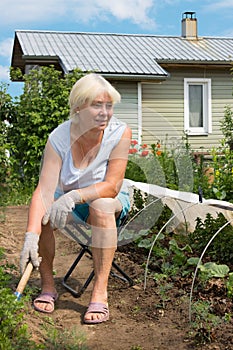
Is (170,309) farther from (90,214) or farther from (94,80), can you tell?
(94,80)

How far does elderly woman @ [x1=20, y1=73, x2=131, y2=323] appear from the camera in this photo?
3.46m

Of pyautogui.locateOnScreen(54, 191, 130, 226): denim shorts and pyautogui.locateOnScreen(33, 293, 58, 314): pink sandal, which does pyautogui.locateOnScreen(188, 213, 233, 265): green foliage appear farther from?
pyautogui.locateOnScreen(33, 293, 58, 314): pink sandal

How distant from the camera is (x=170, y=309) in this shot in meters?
3.70

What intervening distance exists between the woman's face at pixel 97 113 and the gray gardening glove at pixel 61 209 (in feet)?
1.38

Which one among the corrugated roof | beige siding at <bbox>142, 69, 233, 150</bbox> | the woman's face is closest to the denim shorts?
the woman's face

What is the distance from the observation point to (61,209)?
338cm

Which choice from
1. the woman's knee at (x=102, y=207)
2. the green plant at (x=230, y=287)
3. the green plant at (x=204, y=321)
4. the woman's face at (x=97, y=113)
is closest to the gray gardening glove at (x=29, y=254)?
the woman's knee at (x=102, y=207)

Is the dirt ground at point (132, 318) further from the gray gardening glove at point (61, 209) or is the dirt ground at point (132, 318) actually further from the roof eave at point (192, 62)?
the roof eave at point (192, 62)

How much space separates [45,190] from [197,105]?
11187 mm

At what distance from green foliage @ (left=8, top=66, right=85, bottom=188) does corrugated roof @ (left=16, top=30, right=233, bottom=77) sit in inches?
93.5

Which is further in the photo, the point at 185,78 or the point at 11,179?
the point at 185,78

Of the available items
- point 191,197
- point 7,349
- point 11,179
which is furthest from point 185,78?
point 7,349

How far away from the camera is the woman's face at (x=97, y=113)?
11.4 ft

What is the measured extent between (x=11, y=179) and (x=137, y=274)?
5.16 meters
